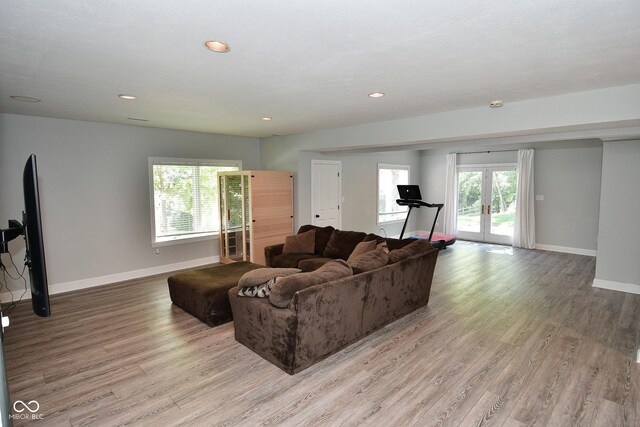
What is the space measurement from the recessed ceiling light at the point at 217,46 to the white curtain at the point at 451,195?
8.00 m

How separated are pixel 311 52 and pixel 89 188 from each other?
Result: 438 centimetres

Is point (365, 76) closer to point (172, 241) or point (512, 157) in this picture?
point (172, 241)

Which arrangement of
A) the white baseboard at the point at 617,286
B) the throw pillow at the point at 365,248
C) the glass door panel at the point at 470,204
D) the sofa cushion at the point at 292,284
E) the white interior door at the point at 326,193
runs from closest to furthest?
the sofa cushion at the point at 292,284
the throw pillow at the point at 365,248
the white baseboard at the point at 617,286
the white interior door at the point at 326,193
the glass door panel at the point at 470,204

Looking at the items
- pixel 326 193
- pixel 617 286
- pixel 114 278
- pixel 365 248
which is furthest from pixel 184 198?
pixel 617 286

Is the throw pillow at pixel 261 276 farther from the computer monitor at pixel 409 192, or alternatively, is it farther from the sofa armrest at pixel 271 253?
the computer monitor at pixel 409 192

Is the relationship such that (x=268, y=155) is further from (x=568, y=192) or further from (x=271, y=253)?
(x=568, y=192)

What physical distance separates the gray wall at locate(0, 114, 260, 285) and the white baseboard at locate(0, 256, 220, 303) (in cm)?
6

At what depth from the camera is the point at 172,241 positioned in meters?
5.98

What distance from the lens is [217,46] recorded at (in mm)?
2250

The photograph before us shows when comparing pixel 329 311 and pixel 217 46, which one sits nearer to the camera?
pixel 217 46

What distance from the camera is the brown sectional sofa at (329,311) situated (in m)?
2.78

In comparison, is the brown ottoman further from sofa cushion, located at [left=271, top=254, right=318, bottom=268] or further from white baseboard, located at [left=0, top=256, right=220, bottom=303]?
white baseboard, located at [left=0, top=256, right=220, bottom=303]

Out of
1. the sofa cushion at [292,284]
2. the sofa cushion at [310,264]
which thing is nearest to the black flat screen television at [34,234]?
the sofa cushion at [292,284]

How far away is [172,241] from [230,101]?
3217 mm
